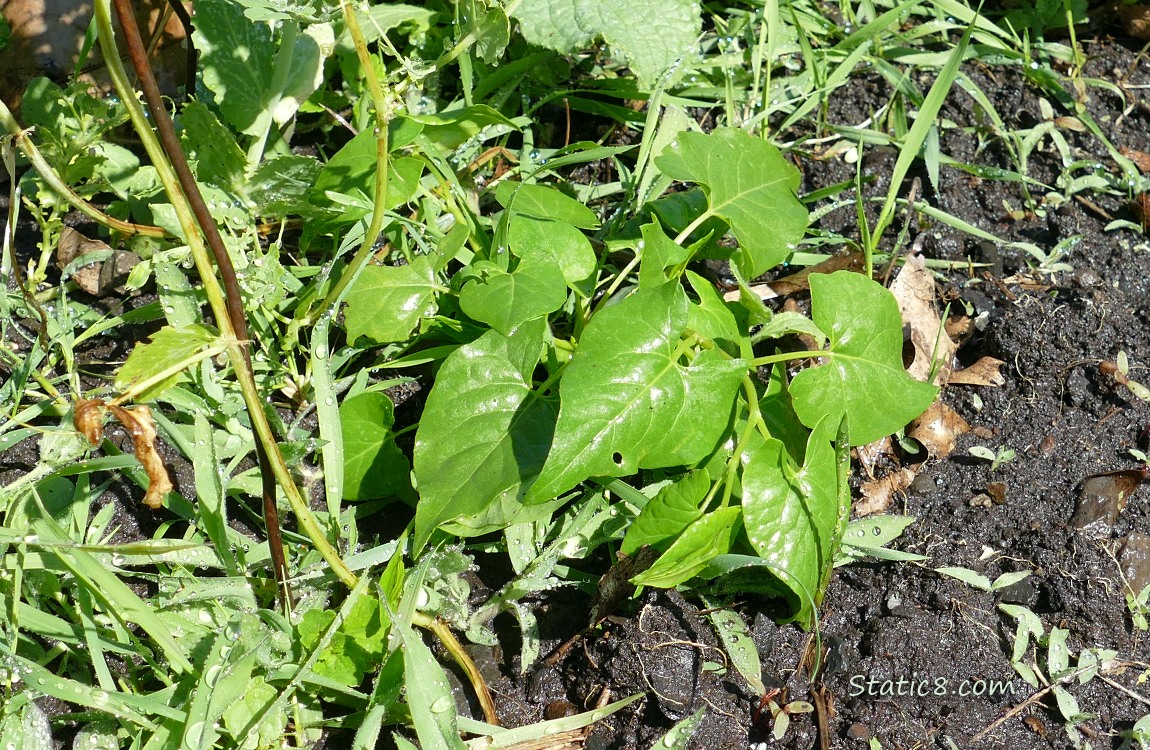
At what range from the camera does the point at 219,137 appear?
1.98m

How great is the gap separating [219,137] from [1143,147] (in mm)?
2398

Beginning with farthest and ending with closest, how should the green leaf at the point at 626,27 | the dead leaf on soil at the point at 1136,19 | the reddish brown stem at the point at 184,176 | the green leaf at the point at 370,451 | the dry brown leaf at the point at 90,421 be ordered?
the dead leaf on soil at the point at 1136,19, the green leaf at the point at 626,27, the green leaf at the point at 370,451, the reddish brown stem at the point at 184,176, the dry brown leaf at the point at 90,421

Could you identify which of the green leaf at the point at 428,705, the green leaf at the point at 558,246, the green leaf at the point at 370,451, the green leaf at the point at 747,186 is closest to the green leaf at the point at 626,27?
the green leaf at the point at 747,186

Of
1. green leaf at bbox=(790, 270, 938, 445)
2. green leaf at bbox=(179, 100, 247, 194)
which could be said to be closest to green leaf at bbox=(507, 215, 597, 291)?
green leaf at bbox=(790, 270, 938, 445)

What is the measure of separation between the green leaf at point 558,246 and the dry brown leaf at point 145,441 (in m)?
0.86

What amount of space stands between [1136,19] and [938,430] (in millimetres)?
1720

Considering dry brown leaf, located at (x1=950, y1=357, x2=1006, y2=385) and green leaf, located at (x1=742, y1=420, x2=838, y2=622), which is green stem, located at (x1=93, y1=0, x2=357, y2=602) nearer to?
green leaf, located at (x1=742, y1=420, x2=838, y2=622)

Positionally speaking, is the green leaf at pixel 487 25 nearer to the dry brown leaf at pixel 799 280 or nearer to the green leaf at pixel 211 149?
the green leaf at pixel 211 149

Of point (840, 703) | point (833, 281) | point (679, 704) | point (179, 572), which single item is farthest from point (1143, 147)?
point (179, 572)

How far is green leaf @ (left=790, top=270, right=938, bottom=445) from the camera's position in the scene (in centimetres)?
167

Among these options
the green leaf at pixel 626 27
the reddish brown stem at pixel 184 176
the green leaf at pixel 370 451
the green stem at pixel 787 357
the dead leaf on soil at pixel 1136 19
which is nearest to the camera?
the reddish brown stem at pixel 184 176

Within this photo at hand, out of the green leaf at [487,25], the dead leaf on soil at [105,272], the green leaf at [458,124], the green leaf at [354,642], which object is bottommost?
the green leaf at [354,642]

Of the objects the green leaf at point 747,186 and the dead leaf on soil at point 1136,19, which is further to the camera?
the dead leaf on soil at point 1136,19

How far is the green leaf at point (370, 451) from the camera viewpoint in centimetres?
176
